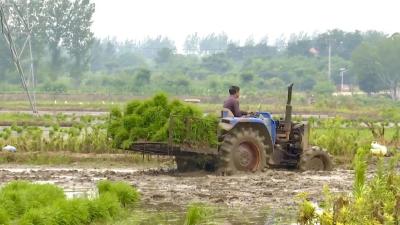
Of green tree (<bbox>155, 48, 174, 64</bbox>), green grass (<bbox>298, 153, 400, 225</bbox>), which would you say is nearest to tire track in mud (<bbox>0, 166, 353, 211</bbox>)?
green grass (<bbox>298, 153, 400, 225</bbox>)

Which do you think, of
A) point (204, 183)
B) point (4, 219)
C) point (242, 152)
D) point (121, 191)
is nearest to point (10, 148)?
point (242, 152)

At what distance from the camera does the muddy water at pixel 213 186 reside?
43.5 feet

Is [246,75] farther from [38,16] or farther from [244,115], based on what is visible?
[244,115]

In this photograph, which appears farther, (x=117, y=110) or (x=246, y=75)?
(x=246, y=75)

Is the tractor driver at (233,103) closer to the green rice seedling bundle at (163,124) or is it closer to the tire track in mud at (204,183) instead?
the green rice seedling bundle at (163,124)

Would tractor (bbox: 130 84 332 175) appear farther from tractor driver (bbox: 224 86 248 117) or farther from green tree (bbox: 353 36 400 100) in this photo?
green tree (bbox: 353 36 400 100)

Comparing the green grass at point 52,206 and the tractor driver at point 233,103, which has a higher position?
the tractor driver at point 233,103

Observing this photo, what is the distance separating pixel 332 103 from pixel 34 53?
114 feet

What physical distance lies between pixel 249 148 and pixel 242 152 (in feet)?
0.78

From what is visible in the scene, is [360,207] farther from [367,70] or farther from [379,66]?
[367,70]

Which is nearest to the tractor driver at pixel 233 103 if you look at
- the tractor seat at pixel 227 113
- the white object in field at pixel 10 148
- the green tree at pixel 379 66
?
the tractor seat at pixel 227 113

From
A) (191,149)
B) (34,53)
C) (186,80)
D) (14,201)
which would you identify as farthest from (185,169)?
(34,53)

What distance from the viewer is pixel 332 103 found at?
219 feet

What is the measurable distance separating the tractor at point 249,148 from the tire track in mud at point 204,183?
0.28m
